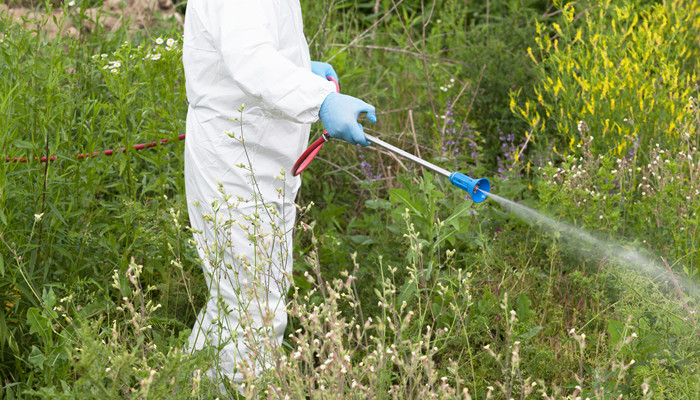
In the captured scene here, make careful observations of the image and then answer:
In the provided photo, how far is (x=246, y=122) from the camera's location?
2.51 metres

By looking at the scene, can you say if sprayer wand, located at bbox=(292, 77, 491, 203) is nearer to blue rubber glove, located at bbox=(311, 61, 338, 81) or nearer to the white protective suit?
the white protective suit

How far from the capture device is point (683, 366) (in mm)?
2229

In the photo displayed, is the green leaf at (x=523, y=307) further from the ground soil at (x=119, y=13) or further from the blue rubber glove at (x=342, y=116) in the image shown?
the ground soil at (x=119, y=13)

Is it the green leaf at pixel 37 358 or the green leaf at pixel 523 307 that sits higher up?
the green leaf at pixel 37 358

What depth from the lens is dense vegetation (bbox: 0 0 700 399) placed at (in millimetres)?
2137

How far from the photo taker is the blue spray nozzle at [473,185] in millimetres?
2359

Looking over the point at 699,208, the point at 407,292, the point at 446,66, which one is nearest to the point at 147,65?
the point at 407,292

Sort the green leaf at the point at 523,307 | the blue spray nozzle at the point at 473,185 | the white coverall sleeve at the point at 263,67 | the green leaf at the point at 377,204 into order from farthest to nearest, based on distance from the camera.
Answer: the green leaf at the point at 377,204 < the green leaf at the point at 523,307 < the blue spray nozzle at the point at 473,185 < the white coverall sleeve at the point at 263,67

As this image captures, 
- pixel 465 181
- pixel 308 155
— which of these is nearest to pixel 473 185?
pixel 465 181

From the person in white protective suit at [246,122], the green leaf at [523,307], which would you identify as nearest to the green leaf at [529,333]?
the green leaf at [523,307]

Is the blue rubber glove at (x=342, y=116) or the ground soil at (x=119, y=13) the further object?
the ground soil at (x=119, y=13)

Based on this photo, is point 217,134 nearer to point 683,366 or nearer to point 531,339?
point 531,339

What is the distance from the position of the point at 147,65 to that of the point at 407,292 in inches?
52.8

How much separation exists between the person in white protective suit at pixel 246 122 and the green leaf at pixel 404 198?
0.48 m
